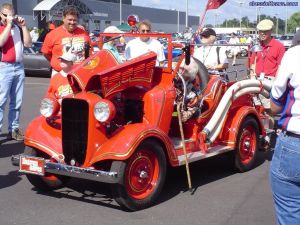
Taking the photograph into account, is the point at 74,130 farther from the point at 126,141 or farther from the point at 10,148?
the point at 10,148

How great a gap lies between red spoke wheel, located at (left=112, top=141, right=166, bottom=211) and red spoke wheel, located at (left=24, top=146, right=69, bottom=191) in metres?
1.04

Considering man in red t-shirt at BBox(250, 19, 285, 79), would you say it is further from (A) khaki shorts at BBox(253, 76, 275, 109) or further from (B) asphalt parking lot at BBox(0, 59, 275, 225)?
(B) asphalt parking lot at BBox(0, 59, 275, 225)

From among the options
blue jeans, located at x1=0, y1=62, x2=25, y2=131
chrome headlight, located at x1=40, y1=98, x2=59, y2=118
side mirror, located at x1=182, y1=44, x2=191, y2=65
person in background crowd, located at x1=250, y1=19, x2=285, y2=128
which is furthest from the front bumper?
person in background crowd, located at x1=250, y1=19, x2=285, y2=128

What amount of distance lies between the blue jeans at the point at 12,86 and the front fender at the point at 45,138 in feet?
8.80

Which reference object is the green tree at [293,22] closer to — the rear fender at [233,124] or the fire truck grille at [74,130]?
the rear fender at [233,124]

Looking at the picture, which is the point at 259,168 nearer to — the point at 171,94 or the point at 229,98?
the point at 229,98

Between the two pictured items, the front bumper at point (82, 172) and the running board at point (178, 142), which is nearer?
the front bumper at point (82, 172)

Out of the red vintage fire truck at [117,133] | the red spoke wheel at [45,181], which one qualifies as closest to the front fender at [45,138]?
the red vintage fire truck at [117,133]

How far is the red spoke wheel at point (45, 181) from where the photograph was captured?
5.47 m

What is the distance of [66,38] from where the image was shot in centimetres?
705

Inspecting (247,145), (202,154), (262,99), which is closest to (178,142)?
(202,154)

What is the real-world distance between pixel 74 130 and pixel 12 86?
3476 mm

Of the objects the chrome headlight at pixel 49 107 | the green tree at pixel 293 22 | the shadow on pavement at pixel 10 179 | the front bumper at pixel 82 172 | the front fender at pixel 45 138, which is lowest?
the shadow on pavement at pixel 10 179

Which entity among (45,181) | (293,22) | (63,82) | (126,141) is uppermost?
(293,22)
